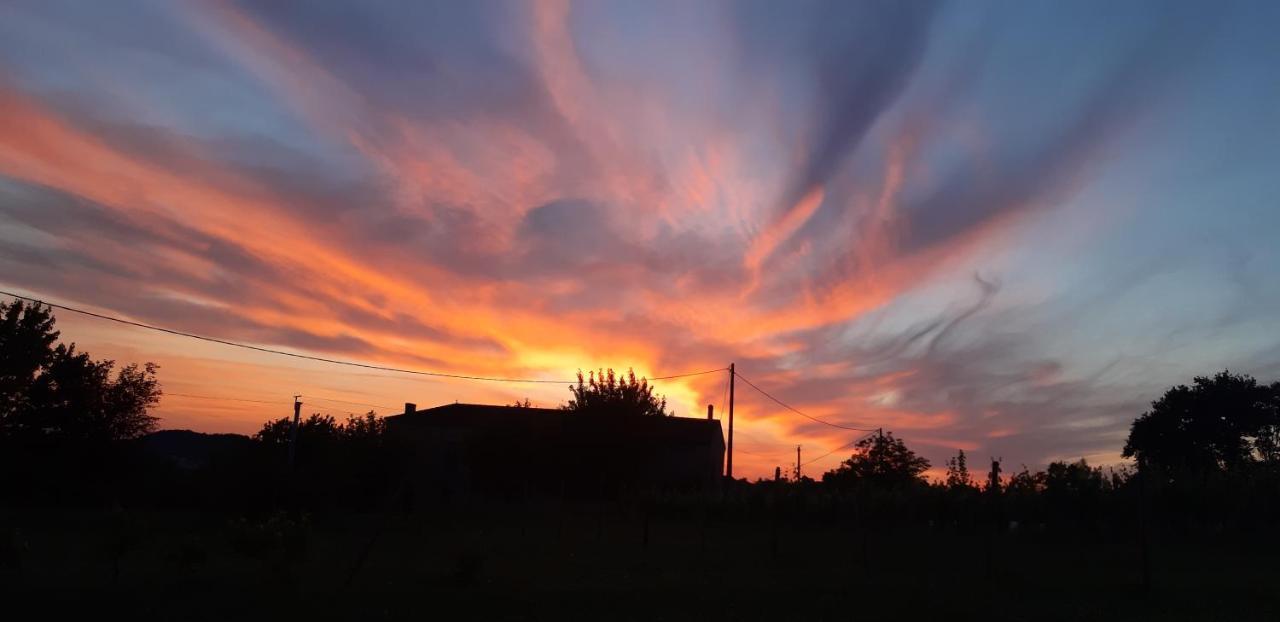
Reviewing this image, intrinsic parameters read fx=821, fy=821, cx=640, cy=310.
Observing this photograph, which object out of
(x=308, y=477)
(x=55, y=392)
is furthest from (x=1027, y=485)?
(x=55, y=392)

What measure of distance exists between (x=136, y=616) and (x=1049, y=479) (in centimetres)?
3063

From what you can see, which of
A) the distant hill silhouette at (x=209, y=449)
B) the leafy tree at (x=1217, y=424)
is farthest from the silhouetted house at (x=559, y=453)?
the leafy tree at (x=1217, y=424)

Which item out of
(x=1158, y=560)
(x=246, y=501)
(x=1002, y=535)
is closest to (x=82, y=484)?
(x=246, y=501)

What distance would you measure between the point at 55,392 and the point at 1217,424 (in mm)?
76571

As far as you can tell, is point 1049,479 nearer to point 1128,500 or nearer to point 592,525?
point 1128,500

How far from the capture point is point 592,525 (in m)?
35.2

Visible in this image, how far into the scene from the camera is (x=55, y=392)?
145 ft

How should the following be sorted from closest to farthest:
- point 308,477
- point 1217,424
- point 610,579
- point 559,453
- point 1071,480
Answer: point 610,579
point 1071,480
point 308,477
point 559,453
point 1217,424

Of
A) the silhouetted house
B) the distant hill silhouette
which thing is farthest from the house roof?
the distant hill silhouette

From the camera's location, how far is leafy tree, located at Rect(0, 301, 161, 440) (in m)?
43.7

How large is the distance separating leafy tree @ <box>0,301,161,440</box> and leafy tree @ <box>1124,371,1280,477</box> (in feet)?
220

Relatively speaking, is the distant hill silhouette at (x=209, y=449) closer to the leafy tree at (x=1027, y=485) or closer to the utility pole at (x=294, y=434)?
the utility pole at (x=294, y=434)

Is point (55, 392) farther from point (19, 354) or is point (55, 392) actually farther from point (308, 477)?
point (308, 477)

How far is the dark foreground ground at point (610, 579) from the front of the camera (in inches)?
534
